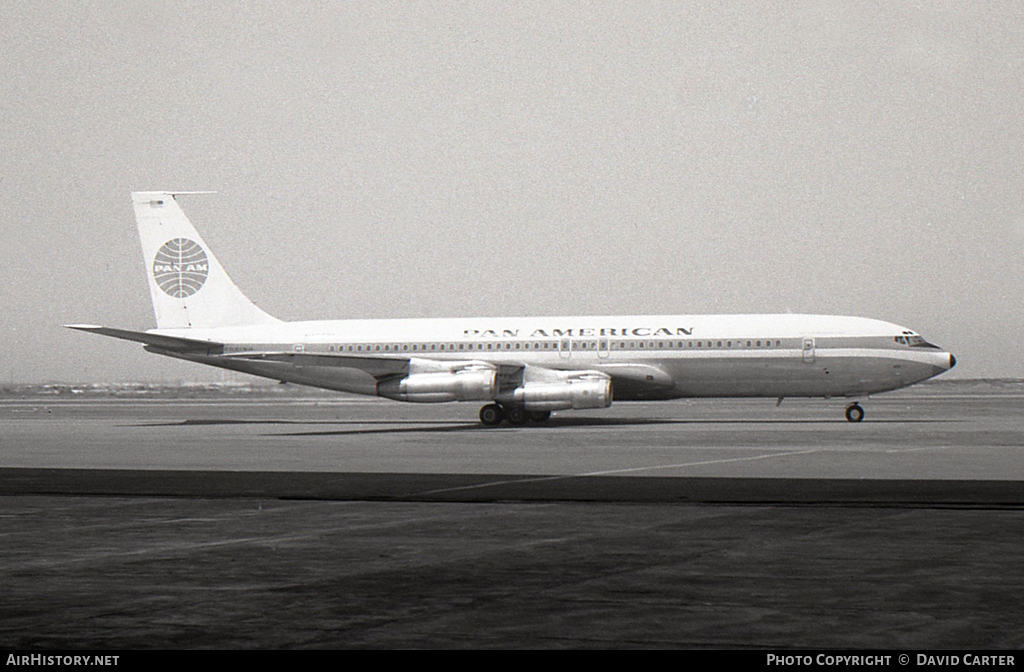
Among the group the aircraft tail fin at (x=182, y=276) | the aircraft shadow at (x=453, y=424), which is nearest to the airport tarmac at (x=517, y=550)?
the aircraft shadow at (x=453, y=424)

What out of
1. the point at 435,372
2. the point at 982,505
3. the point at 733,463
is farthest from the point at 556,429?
the point at 982,505

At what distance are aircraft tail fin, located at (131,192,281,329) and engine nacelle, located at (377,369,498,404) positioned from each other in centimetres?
940

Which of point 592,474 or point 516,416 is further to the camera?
point 516,416

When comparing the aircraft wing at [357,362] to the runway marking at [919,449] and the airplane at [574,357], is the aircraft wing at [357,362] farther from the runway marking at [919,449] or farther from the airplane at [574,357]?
the runway marking at [919,449]

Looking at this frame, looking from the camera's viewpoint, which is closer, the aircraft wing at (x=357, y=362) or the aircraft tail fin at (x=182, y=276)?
the aircraft wing at (x=357, y=362)

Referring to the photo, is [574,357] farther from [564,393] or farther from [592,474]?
[592,474]

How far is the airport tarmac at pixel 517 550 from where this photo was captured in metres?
8.62

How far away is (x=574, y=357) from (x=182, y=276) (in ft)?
61.1

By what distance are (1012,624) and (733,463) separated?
55.8 ft

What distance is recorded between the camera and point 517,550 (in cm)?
1278

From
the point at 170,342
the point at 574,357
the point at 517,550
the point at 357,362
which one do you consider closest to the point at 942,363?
the point at 574,357

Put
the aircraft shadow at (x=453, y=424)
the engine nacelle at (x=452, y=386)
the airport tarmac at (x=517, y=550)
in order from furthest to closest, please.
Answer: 1. the engine nacelle at (x=452, y=386)
2. the aircraft shadow at (x=453, y=424)
3. the airport tarmac at (x=517, y=550)

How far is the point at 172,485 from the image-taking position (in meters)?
20.9

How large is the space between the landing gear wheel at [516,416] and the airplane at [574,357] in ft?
0.17
